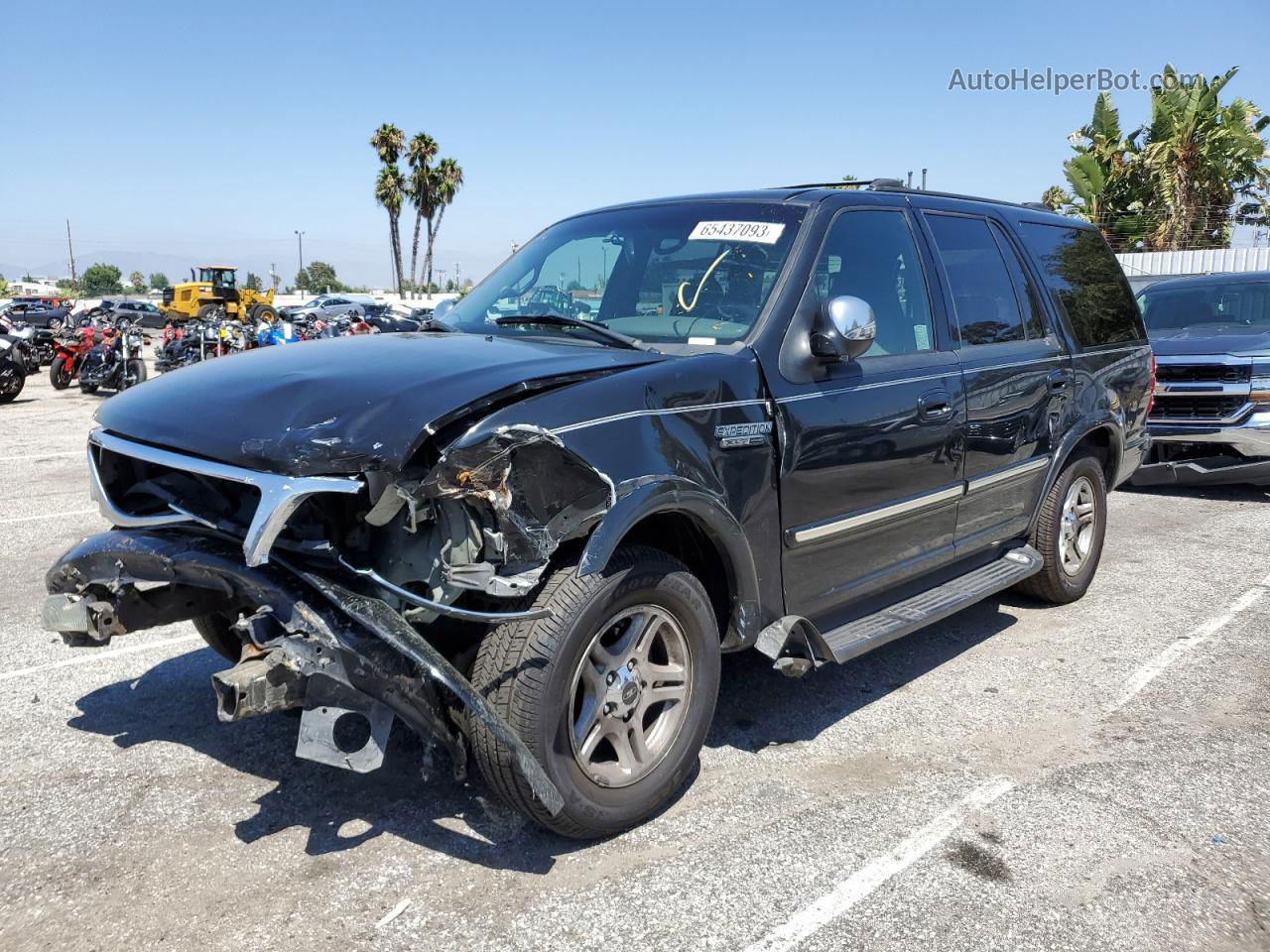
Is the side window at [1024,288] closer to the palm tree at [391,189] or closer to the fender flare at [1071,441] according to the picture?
the fender flare at [1071,441]

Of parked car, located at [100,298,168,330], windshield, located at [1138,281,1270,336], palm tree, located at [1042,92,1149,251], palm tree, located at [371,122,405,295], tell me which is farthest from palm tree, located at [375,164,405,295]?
windshield, located at [1138,281,1270,336]

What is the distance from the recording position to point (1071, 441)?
5.42 m

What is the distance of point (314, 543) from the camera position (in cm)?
293

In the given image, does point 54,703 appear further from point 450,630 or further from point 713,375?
point 713,375

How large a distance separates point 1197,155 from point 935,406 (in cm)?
2931

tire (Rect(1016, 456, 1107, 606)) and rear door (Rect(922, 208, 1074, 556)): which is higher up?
rear door (Rect(922, 208, 1074, 556))

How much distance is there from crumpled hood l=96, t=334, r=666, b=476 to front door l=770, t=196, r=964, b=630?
728 millimetres

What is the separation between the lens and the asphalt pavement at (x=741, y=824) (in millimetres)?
2812

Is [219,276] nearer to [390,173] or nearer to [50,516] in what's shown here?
[390,173]

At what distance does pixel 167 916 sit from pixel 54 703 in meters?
1.86

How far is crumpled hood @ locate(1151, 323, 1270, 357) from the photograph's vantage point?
28.1 feet

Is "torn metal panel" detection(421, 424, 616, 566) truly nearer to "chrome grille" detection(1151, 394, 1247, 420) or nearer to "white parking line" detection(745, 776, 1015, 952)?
"white parking line" detection(745, 776, 1015, 952)

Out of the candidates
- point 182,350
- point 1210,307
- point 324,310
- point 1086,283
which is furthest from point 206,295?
point 1086,283

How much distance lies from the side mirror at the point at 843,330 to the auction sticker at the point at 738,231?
39 cm
